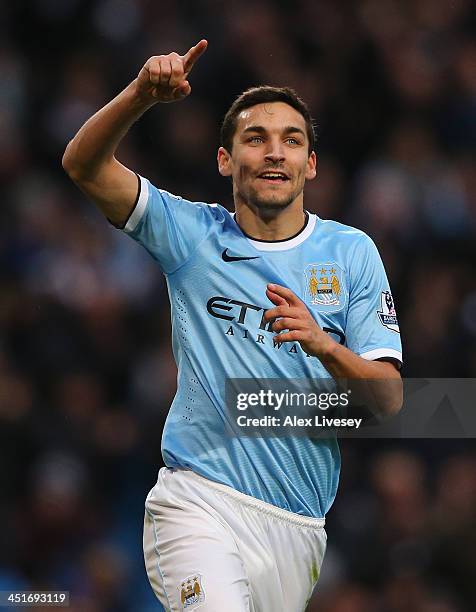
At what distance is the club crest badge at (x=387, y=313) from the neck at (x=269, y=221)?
0.45 meters

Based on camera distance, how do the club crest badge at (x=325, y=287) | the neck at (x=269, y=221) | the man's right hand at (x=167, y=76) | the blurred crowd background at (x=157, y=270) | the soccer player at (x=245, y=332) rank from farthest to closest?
the blurred crowd background at (x=157, y=270), the neck at (x=269, y=221), the club crest badge at (x=325, y=287), the soccer player at (x=245, y=332), the man's right hand at (x=167, y=76)

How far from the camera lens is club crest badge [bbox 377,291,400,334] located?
4.60 m

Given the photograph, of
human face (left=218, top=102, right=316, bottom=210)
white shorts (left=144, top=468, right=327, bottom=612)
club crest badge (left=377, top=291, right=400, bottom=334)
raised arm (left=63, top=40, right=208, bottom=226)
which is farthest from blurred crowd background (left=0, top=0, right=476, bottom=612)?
raised arm (left=63, top=40, right=208, bottom=226)

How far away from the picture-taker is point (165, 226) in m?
4.51

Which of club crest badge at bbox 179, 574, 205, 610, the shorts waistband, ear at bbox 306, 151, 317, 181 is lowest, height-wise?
club crest badge at bbox 179, 574, 205, 610

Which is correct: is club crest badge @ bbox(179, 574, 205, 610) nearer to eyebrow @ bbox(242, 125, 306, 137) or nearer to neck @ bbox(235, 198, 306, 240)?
neck @ bbox(235, 198, 306, 240)

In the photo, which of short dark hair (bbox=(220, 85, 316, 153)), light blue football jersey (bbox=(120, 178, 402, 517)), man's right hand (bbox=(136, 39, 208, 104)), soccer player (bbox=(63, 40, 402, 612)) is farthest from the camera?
short dark hair (bbox=(220, 85, 316, 153))

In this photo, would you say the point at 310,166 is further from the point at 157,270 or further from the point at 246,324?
the point at 157,270

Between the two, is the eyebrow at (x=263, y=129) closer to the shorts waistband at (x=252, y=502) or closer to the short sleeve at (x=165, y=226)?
the short sleeve at (x=165, y=226)

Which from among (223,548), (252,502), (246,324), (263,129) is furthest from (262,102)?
(223,548)

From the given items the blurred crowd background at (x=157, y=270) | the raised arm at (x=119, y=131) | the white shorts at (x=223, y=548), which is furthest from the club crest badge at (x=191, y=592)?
the blurred crowd background at (x=157, y=270)

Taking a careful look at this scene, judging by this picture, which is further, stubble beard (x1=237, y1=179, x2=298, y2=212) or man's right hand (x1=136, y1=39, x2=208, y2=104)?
stubble beard (x1=237, y1=179, x2=298, y2=212)

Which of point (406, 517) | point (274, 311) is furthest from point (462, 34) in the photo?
point (274, 311)

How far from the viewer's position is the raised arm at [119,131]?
4039mm
